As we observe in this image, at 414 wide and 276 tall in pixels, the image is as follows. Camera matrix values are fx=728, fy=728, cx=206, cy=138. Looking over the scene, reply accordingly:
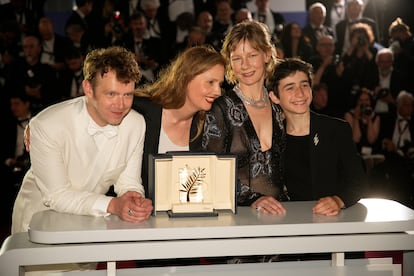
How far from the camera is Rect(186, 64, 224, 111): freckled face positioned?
321cm

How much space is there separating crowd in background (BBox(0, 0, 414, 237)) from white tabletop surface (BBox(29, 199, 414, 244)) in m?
3.63

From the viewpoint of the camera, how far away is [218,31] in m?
6.77

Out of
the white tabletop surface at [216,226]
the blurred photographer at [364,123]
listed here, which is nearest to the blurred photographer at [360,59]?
the blurred photographer at [364,123]

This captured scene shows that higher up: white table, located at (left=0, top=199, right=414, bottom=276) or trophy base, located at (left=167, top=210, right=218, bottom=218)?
trophy base, located at (left=167, top=210, right=218, bottom=218)

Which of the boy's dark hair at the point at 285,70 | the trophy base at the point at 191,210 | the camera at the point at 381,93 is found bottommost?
the trophy base at the point at 191,210

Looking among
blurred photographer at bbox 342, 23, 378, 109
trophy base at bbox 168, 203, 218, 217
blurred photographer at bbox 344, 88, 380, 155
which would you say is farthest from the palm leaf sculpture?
blurred photographer at bbox 342, 23, 378, 109

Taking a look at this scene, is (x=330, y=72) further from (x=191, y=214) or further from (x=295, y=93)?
(x=191, y=214)

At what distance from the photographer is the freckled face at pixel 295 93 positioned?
3191 millimetres

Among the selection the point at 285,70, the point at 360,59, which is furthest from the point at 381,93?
the point at 285,70

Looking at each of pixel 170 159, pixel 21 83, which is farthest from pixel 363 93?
pixel 170 159

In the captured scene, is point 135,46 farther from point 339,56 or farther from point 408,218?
point 408,218

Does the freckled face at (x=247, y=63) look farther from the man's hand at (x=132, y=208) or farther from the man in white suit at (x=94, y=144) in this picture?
the man's hand at (x=132, y=208)

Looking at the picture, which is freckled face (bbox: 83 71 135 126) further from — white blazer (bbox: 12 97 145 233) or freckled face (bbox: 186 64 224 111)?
freckled face (bbox: 186 64 224 111)

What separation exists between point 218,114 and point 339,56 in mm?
4114
